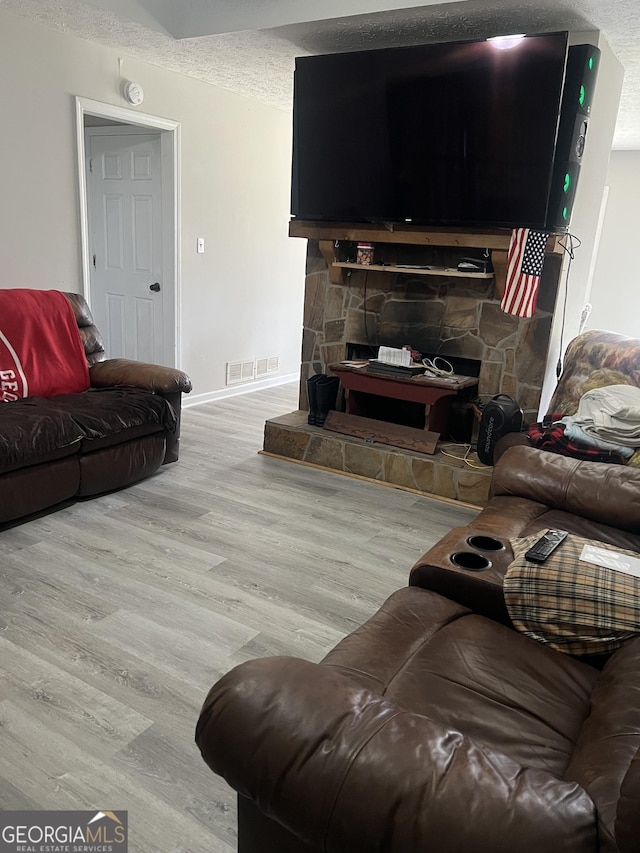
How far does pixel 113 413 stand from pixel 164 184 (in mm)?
2237

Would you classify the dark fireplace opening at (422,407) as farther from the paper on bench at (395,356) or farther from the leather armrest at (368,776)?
the leather armrest at (368,776)

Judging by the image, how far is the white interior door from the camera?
15.7 ft

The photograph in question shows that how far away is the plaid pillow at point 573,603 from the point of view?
1475 mm

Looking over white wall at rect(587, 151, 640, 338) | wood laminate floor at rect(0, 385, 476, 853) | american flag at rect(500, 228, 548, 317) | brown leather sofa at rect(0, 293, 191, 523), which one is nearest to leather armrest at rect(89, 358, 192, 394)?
brown leather sofa at rect(0, 293, 191, 523)

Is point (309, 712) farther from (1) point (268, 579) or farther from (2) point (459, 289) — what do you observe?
(2) point (459, 289)

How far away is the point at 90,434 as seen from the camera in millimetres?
3166

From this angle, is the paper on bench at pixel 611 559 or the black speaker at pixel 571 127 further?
the black speaker at pixel 571 127

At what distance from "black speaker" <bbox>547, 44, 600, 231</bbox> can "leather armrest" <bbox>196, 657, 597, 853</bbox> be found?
9.73 ft

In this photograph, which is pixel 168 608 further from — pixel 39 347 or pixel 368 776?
pixel 39 347

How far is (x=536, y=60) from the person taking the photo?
10.3 ft

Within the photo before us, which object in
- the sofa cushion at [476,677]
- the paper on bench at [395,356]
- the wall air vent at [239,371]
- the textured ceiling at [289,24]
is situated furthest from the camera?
the wall air vent at [239,371]

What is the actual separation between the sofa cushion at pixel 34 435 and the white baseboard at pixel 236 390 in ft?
6.83

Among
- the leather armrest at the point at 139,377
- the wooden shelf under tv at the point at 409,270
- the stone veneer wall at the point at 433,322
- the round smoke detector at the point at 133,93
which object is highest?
the round smoke detector at the point at 133,93

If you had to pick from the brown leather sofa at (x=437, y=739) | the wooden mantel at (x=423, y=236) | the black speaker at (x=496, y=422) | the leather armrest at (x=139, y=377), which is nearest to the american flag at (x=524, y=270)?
the wooden mantel at (x=423, y=236)
